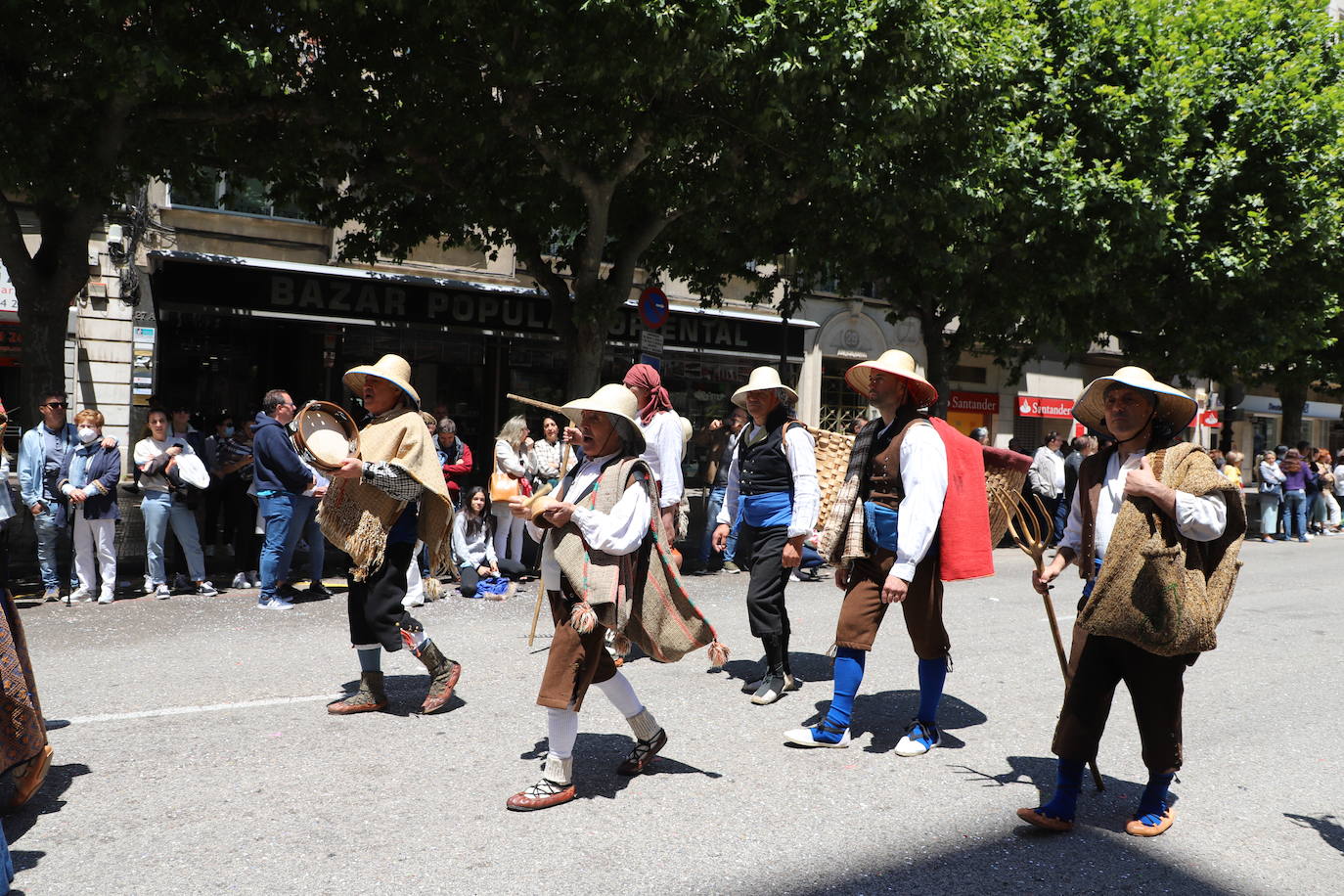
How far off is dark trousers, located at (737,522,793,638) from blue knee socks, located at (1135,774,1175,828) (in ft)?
7.75

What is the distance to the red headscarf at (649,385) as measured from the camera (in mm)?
6996

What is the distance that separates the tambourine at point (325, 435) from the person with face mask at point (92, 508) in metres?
4.87

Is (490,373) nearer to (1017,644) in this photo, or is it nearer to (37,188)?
(37,188)

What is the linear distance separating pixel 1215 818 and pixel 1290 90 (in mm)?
16184

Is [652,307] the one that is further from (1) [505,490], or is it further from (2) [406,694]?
(1) [505,490]

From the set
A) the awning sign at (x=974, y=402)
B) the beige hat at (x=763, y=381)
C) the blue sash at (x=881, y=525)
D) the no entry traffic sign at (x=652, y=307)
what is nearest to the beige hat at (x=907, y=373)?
the blue sash at (x=881, y=525)

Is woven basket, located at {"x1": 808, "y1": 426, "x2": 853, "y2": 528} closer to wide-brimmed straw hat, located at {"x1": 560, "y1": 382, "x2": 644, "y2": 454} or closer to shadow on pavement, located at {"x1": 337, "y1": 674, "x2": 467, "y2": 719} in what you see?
shadow on pavement, located at {"x1": 337, "y1": 674, "x2": 467, "y2": 719}

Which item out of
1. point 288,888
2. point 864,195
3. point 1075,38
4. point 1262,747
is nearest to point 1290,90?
point 1075,38

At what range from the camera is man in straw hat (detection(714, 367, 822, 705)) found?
6.12m

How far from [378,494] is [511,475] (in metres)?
5.07

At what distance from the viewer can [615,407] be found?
4.31 meters

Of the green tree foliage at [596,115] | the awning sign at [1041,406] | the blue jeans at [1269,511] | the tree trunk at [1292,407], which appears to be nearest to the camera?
the green tree foliage at [596,115]

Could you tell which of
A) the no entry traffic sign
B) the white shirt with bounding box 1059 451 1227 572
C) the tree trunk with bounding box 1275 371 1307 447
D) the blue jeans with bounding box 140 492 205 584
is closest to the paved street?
the white shirt with bounding box 1059 451 1227 572

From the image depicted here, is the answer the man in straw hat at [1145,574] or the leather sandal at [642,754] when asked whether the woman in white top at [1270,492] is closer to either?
the man in straw hat at [1145,574]
